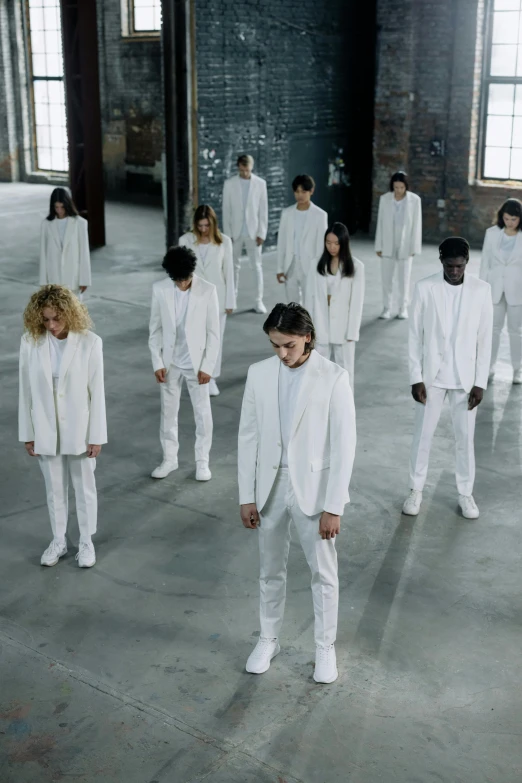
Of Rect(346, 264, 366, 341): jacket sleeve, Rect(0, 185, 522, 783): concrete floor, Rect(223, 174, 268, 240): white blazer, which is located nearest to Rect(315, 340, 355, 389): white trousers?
Rect(346, 264, 366, 341): jacket sleeve

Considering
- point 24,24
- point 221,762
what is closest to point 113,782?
point 221,762

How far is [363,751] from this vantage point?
3.79 metres

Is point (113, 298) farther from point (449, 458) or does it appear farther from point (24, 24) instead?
point (24, 24)

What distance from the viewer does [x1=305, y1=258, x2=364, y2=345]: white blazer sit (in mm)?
7164

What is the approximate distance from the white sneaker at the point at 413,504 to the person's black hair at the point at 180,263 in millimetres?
2038

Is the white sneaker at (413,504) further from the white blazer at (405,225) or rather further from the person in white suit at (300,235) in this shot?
the white blazer at (405,225)

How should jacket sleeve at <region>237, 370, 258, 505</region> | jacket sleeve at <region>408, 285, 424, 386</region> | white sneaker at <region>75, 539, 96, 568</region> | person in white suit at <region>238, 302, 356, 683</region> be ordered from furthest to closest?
jacket sleeve at <region>408, 285, 424, 386</region> → white sneaker at <region>75, 539, 96, 568</region> → jacket sleeve at <region>237, 370, 258, 505</region> → person in white suit at <region>238, 302, 356, 683</region>

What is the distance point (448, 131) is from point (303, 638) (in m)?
11.4

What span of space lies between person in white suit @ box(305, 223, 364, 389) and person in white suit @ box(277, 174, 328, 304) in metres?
1.77

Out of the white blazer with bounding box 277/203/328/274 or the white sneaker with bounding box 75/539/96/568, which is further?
the white blazer with bounding box 277/203/328/274

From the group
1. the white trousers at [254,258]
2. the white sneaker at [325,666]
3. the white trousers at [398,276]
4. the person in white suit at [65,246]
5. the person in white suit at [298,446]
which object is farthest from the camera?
the white trousers at [254,258]

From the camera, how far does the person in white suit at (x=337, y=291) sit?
7.06 m

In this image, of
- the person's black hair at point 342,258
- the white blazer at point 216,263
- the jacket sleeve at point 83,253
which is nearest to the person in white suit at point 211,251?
the white blazer at point 216,263

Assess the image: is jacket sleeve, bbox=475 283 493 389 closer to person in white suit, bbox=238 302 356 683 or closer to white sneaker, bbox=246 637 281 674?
person in white suit, bbox=238 302 356 683
